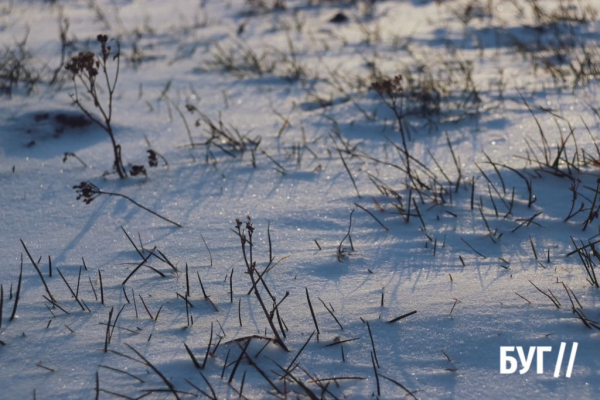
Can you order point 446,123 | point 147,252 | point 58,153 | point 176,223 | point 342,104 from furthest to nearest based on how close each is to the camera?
point 342,104
point 446,123
point 58,153
point 176,223
point 147,252

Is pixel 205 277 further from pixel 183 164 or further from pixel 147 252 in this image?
pixel 183 164

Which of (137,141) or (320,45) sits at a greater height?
(320,45)

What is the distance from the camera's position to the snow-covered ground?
1.67 meters

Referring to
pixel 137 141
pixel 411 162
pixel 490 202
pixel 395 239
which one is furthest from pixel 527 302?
pixel 137 141

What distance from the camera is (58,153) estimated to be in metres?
3.17

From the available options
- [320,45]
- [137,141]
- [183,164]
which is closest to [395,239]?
[183,164]

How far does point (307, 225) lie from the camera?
8.12 ft

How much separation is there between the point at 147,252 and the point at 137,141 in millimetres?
1212

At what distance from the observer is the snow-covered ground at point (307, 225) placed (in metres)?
1.67

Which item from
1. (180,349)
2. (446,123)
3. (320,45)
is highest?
(320,45)

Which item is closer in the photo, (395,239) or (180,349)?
(180,349)

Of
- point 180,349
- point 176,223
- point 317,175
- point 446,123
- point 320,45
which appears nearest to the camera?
point 180,349

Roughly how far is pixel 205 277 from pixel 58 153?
1430 millimetres

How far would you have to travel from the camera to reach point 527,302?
1886 mm
